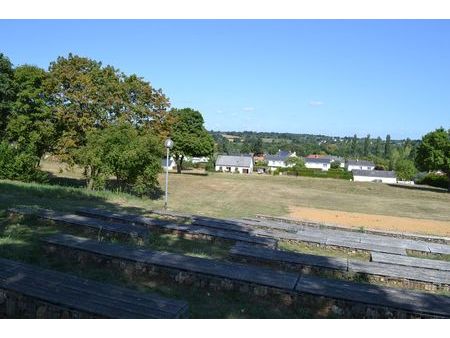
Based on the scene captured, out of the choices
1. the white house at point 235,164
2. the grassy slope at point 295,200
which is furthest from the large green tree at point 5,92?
the white house at point 235,164

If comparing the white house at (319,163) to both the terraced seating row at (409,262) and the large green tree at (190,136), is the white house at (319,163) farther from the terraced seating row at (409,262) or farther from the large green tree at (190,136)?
the terraced seating row at (409,262)

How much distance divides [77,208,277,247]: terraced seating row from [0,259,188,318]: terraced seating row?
5453 mm

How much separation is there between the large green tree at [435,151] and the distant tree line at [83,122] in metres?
29.2

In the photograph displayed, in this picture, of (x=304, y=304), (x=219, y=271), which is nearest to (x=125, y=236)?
(x=219, y=271)

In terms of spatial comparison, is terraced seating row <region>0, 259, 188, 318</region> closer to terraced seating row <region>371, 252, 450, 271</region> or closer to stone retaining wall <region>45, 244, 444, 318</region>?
stone retaining wall <region>45, 244, 444, 318</region>

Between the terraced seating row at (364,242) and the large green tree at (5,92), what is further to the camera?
the large green tree at (5,92)

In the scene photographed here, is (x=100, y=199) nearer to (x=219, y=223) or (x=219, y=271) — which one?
(x=219, y=223)

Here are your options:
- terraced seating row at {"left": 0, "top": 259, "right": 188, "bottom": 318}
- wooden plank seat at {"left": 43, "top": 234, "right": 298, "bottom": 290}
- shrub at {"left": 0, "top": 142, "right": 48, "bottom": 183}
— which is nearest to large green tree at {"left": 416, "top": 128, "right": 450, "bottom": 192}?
shrub at {"left": 0, "top": 142, "right": 48, "bottom": 183}

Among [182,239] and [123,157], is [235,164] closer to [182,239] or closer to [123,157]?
[123,157]

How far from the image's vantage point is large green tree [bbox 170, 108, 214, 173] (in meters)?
50.7

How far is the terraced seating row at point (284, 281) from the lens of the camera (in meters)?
5.89

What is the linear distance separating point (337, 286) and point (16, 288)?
4379 millimetres

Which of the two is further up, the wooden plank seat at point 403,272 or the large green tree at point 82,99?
the large green tree at point 82,99

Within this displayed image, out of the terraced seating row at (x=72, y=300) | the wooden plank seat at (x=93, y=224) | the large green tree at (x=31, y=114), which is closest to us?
the terraced seating row at (x=72, y=300)
